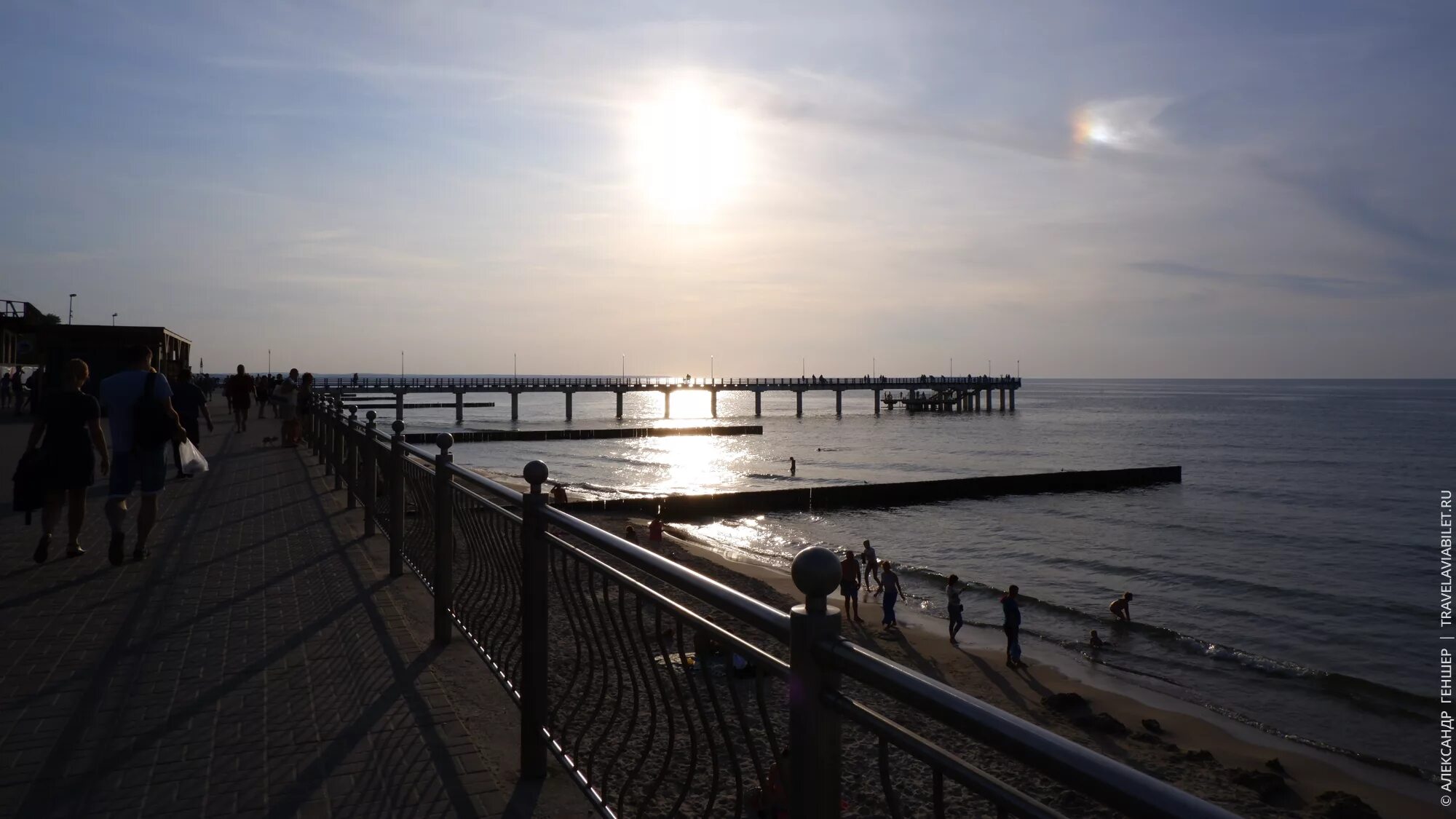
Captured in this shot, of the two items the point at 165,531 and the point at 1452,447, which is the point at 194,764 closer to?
the point at 165,531

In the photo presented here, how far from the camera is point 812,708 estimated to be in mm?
1789

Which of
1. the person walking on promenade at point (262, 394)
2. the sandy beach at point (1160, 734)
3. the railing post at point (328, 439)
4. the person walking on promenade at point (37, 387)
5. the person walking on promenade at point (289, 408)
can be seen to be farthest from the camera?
the person walking on promenade at point (262, 394)

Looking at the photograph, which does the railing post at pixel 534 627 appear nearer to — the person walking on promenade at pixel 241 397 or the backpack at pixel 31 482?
the backpack at pixel 31 482

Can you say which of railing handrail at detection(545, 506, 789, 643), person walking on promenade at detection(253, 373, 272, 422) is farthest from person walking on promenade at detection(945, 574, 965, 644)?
person walking on promenade at detection(253, 373, 272, 422)

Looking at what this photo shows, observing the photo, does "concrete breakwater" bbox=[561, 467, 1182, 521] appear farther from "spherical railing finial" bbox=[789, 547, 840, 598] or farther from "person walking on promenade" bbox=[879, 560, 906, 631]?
"spherical railing finial" bbox=[789, 547, 840, 598]

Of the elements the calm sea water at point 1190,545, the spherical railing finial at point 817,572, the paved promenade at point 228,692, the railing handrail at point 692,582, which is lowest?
the calm sea water at point 1190,545

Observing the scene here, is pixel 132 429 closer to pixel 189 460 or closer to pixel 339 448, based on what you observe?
pixel 189 460

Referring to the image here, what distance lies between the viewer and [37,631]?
5547 millimetres

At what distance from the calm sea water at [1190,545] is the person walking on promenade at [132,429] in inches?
540

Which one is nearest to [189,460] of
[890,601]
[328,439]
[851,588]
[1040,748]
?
[328,439]

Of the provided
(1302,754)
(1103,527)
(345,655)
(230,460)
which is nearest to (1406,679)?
(1302,754)

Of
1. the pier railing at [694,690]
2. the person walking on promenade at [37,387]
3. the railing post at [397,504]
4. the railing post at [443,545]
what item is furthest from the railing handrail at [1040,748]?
the person walking on promenade at [37,387]

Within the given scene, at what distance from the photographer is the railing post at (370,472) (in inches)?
352

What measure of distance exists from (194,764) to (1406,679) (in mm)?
18885
